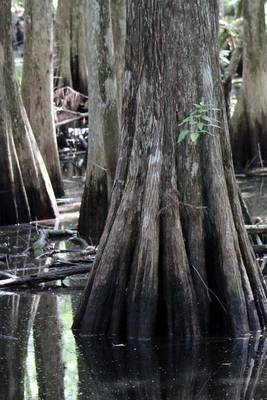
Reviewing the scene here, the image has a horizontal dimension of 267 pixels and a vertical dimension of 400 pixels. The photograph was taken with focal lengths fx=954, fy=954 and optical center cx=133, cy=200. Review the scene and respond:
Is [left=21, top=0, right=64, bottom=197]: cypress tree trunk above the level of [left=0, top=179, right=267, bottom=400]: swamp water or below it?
above

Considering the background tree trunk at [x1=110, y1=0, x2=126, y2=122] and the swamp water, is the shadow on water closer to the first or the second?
the swamp water

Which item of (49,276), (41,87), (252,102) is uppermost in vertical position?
(41,87)

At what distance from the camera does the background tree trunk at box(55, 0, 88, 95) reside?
28875 millimetres

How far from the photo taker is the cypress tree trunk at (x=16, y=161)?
1517cm

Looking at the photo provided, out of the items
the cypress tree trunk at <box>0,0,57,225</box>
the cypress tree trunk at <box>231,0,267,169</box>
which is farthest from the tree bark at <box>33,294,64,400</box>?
the cypress tree trunk at <box>231,0,267,169</box>

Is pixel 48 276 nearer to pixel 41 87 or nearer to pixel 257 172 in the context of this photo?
pixel 41 87

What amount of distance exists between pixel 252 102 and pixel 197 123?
1302cm

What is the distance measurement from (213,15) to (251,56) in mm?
13010

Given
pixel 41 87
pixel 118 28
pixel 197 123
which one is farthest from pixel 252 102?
pixel 197 123

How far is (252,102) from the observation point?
20.7 m

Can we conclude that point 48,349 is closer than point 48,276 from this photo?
Answer: Yes

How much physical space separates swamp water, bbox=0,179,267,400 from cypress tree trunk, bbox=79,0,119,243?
177 inches

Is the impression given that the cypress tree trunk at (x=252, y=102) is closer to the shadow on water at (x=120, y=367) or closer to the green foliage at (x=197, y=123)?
the green foliage at (x=197, y=123)

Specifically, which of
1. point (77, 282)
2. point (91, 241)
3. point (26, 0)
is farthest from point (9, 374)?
point (26, 0)
